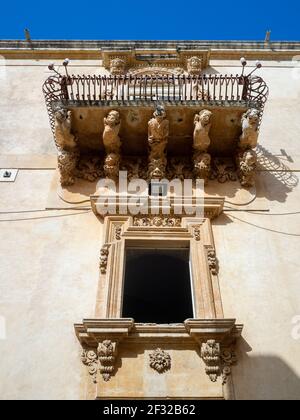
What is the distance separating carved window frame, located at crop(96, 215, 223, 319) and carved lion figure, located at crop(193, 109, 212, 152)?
4.41ft

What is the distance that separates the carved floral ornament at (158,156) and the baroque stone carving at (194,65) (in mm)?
3689

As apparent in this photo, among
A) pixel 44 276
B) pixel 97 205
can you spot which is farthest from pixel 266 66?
pixel 44 276

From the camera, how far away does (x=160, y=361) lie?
5.13 m

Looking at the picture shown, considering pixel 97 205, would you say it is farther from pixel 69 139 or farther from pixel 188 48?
pixel 188 48

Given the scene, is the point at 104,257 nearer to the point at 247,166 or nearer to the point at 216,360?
the point at 216,360

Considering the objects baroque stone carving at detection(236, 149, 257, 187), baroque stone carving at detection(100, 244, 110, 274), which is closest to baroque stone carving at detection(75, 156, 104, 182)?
baroque stone carving at detection(100, 244, 110, 274)

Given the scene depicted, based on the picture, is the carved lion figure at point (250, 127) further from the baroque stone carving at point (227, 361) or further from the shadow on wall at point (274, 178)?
the baroque stone carving at point (227, 361)

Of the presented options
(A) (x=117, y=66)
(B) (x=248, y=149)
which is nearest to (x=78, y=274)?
(B) (x=248, y=149)

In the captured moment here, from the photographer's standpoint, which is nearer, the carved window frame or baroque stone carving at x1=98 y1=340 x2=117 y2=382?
baroque stone carving at x1=98 y1=340 x2=117 y2=382

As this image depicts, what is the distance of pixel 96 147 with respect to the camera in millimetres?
7719

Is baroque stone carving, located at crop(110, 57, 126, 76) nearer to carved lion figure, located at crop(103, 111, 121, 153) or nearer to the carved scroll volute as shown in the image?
carved lion figure, located at crop(103, 111, 121, 153)

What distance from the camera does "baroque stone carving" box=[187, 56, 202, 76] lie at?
1062 cm

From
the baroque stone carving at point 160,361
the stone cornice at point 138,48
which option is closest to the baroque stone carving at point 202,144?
the baroque stone carving at point 160,361

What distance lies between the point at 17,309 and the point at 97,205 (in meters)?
1.96
